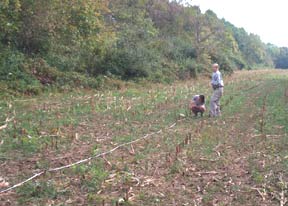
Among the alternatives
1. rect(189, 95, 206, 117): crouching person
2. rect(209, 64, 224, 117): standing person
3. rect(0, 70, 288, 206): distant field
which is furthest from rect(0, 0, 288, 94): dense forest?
rect(209, 64, 224, 117): standing person

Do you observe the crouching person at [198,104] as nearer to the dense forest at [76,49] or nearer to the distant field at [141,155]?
the distant field at [141,155]

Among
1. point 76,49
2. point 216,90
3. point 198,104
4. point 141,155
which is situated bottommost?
point 141,155

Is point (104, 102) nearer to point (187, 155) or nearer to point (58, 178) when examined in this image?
point (187, 155)

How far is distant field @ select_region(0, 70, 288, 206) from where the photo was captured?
662 cm

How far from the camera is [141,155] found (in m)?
8.90

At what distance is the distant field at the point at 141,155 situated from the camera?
21.7 ft

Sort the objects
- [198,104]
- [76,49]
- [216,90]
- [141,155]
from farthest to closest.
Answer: [76,49] → [216,90] → [198,104] → [141,155]

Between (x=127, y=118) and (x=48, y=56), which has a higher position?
(x=48, y=56)

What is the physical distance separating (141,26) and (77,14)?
16162 millimetres

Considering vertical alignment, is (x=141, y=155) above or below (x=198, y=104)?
below

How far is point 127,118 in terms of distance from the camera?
1338cm

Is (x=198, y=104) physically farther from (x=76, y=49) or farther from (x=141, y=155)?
(x=76, y=49)

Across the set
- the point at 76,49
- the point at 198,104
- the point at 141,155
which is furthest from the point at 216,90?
the point at 76,49

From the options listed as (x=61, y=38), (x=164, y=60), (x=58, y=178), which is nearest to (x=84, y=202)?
(x=58, y=178)
